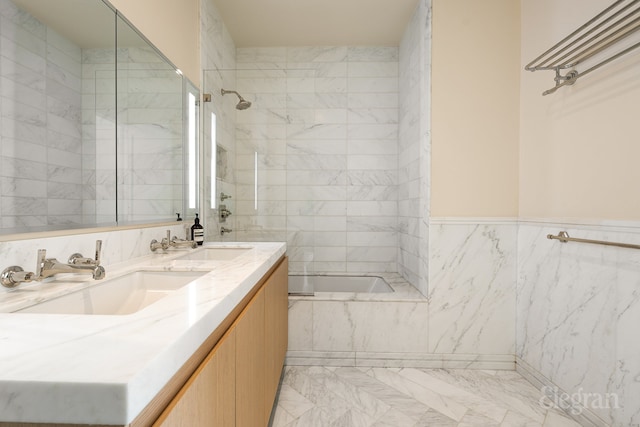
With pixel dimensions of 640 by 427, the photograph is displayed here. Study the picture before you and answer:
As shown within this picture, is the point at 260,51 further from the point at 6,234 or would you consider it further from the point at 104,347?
the point at 104,347

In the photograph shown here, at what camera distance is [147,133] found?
64.6 inches

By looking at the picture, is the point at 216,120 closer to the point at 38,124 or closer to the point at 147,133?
the point at 147,133

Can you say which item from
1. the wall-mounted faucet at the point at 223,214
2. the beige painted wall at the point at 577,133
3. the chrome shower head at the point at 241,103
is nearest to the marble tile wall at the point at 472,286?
the beige painted wall at the point at 577,133

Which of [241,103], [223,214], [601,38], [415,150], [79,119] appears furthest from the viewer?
[415,150]

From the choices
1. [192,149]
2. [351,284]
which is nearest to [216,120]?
[192,149]

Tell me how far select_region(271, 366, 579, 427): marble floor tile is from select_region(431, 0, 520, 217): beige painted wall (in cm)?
107

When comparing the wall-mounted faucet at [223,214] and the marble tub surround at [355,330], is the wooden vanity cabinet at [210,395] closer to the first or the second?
the marble tub surround at [355,330]

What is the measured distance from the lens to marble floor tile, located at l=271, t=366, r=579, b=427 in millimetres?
1678

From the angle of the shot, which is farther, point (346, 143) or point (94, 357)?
point (346, 143)

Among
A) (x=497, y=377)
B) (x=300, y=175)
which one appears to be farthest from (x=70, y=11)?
(x=497, y=377)

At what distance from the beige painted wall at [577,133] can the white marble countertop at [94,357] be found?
176 centimetres

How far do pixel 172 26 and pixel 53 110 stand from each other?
1.18m

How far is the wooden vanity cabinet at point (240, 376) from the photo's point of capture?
→ 1.96 ft

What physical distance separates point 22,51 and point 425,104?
2.16m
